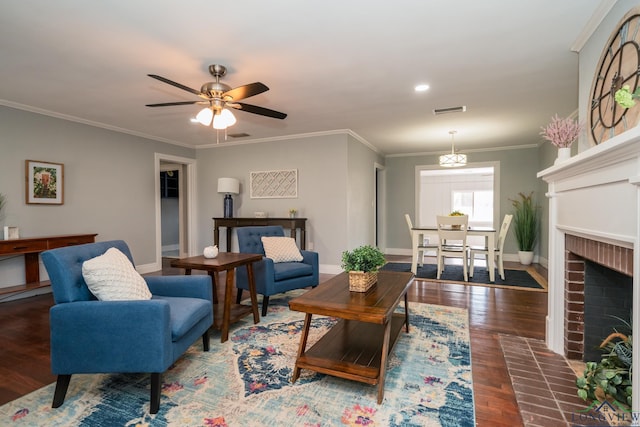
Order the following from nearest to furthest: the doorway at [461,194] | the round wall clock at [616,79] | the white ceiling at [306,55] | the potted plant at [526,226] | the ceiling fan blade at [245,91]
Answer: the round wall clock at [616,79]
the white ceiling at [306,55]
the ceiling fan blade at [245,91]
the potted plant at [526,226]
the doorway at [461,194]

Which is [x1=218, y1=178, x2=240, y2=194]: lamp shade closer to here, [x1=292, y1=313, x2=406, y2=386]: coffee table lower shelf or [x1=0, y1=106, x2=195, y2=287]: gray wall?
[x1=0, y1=106, x2=195, y2=287]: gray wall

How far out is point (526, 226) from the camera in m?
6.09

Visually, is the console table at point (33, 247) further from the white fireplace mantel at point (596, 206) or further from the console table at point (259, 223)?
the white fireplace mantel at point (596, 206)

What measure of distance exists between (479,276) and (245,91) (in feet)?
14.2

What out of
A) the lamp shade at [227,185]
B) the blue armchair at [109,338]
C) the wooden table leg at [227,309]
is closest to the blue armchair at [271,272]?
the wooden table leg at [227,309]

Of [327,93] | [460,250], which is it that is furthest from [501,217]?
[327,93]

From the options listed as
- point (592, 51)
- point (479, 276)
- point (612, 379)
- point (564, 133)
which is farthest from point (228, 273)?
point (479, 276)

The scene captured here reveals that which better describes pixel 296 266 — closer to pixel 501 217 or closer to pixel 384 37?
pixel 384 37

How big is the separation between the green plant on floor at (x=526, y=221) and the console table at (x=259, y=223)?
13.7 ft

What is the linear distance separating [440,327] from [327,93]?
2606mm

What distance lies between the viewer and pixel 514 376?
202 cm

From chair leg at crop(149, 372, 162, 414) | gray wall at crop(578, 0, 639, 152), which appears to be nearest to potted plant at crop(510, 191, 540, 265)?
gray wall at crop(578, 0, 639, 152)

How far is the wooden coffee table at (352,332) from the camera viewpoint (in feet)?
5.84

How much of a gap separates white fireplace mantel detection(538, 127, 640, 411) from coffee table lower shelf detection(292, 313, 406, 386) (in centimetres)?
Result: 114
